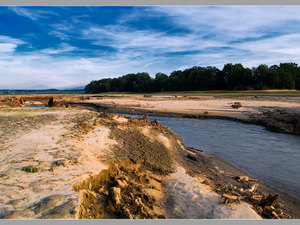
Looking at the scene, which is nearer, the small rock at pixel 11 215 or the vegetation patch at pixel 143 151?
the small rock at pixel 11 215

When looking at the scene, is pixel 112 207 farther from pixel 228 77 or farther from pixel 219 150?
pixel 228 77

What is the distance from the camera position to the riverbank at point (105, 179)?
3406mm

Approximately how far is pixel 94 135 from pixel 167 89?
72022 millimetres

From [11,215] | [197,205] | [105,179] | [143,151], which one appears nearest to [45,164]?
[105,179]

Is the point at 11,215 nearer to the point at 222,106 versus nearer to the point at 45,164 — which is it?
the point at 45,164

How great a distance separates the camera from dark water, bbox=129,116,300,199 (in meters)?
6.95

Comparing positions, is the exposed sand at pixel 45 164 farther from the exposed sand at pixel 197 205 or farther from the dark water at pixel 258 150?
the dark water at pixel 258 150

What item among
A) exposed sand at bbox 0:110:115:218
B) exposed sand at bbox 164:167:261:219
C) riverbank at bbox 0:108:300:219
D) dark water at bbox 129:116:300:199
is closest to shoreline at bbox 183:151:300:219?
riverbank at bbox 0:108:300:219

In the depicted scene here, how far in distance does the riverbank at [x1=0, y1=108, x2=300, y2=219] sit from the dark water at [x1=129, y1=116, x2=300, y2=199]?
879 millimetres

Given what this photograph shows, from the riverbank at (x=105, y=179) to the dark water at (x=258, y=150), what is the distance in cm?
88

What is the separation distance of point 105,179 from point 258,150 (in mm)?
8283

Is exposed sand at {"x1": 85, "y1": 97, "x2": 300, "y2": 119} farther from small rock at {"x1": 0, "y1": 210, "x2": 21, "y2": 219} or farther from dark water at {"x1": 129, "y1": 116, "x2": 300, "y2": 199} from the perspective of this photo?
small rock at {"x1": 0, "y1": 210, "x2": 21, "y2": 219}

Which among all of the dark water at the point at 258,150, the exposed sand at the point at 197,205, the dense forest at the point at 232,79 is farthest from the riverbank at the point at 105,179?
the dense forest at the point at 232,79

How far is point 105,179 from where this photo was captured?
462 centimetres
